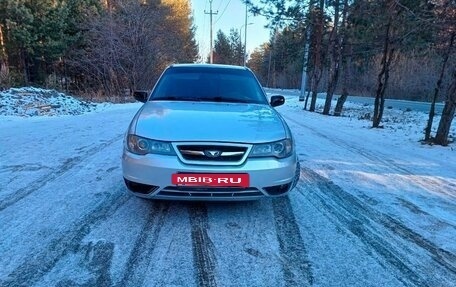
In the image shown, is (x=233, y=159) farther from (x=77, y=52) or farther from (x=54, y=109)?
(x=77, y=52)

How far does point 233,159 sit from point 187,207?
0.97 metres

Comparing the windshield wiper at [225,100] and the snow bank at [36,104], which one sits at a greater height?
the windshield wiper at [225,100]

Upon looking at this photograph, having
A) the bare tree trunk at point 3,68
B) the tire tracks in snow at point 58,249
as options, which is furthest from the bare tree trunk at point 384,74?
the bare tree trunk at point 3,68

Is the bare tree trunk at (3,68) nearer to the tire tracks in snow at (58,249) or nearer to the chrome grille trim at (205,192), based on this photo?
the tire tracks in snow at (58,249)

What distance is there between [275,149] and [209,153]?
0.67m

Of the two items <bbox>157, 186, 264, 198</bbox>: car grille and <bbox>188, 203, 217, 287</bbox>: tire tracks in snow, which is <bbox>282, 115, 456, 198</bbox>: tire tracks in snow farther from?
<bbox>188, 203, 217, 287</bbox>: tire tracks in snow

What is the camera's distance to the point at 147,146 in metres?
3.69

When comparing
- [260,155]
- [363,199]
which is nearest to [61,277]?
[260,155]

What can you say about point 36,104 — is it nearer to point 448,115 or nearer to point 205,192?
point 205,192

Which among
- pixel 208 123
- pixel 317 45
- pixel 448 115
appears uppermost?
pixel 317 45

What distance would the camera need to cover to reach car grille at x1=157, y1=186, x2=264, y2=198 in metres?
3.54

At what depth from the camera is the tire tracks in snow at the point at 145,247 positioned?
9.18 ft

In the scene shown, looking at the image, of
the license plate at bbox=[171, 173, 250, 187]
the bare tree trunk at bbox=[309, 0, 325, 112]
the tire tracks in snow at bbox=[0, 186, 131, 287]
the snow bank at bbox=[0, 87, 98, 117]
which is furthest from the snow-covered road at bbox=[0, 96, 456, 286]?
the bare tree trunk at bbox=[309, 0, 325, 112]

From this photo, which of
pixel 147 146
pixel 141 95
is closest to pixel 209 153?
pixel 147 146
